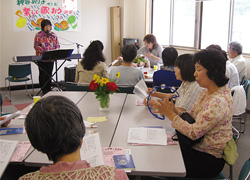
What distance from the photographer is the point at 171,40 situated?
7203mm

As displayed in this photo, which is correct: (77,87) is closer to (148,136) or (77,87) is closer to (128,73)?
(128,73)

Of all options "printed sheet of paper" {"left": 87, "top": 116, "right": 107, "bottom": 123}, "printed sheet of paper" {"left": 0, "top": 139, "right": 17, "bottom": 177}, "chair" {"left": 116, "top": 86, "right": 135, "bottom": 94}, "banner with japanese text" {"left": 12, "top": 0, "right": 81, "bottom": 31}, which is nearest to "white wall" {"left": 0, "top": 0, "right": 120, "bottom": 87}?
"banner with japanese text" {"left": 12, "top": 0, "right": 81, "bottom": 31}

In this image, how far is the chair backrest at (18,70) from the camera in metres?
5.77

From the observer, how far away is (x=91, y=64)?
3.88m

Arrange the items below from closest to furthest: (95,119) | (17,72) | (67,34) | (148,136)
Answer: (148,136)
(95,119)
(17,72)
(67,34)

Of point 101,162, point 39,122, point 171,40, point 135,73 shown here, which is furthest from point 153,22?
point 39,122

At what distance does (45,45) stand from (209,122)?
480cm

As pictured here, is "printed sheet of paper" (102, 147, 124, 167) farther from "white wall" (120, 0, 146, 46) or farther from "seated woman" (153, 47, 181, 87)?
"white wall" (120, 0, 146, 46)

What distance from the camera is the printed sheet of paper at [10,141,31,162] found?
1.86 metres

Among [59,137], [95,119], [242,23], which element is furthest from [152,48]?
[59,137]

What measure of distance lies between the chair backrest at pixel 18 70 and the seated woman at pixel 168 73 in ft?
11.5

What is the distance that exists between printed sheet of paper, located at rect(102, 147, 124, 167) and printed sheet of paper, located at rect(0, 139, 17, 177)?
25.0 inches

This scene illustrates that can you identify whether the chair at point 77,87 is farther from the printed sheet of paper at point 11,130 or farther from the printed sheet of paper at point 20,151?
the printed sheet of paper at point 20,151

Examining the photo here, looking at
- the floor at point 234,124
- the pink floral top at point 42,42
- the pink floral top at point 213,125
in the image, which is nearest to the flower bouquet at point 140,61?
the floor at point 234,124
